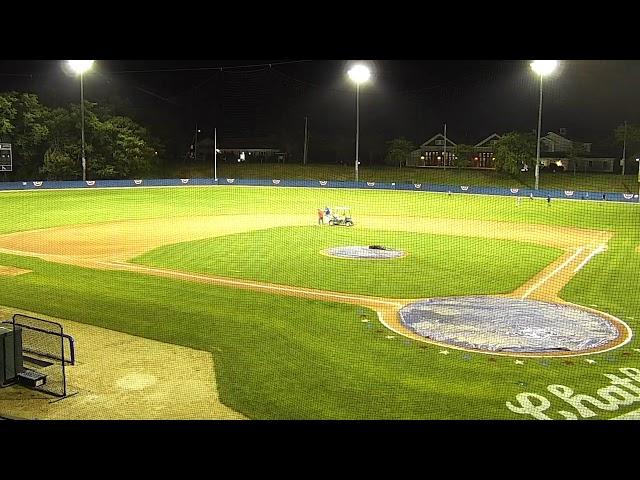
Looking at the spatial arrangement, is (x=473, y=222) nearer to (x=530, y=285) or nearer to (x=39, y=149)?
(x=530, y=285)

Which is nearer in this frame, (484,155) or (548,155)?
(548,155)

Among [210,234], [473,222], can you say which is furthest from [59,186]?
[473,222]

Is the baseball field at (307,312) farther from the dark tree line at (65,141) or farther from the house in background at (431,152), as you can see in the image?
the house in background at (431,152)

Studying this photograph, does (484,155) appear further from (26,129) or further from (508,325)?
(508,325)

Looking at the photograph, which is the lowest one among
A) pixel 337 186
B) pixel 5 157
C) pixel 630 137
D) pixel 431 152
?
pixel 337 186

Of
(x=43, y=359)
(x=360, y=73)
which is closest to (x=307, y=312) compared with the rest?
(x=43, y=359)

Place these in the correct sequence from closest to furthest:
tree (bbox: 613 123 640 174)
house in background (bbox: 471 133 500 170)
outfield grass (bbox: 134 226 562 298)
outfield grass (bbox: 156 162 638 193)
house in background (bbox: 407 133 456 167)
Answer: outfield grass (bbox: 134 226 562 298) → outfield grass (bbox: 156 162 638 193) → tree (bbox: 613 123 640 174) → house in background (bbox: 471 133 500 170) → house in background (bbox: 407 133 456 167)

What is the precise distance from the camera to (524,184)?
49.0 m

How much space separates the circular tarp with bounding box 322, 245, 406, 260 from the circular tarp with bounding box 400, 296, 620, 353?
5.08 meters

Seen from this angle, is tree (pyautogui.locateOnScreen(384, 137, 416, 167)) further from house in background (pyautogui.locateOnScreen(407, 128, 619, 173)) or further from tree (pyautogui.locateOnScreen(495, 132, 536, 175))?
tree (pyautogui.locateOnScreen(495, 132, 536, 175))

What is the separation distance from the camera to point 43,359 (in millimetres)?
9180

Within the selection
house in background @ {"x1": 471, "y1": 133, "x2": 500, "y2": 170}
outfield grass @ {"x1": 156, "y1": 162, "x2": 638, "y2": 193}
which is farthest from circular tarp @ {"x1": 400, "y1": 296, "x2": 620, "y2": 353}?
house in background @ {"x1": 471, "y1": 133, "x2": 500, "y2": 170}

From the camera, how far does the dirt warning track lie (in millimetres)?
8078

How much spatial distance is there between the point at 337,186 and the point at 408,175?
8.31 meters
